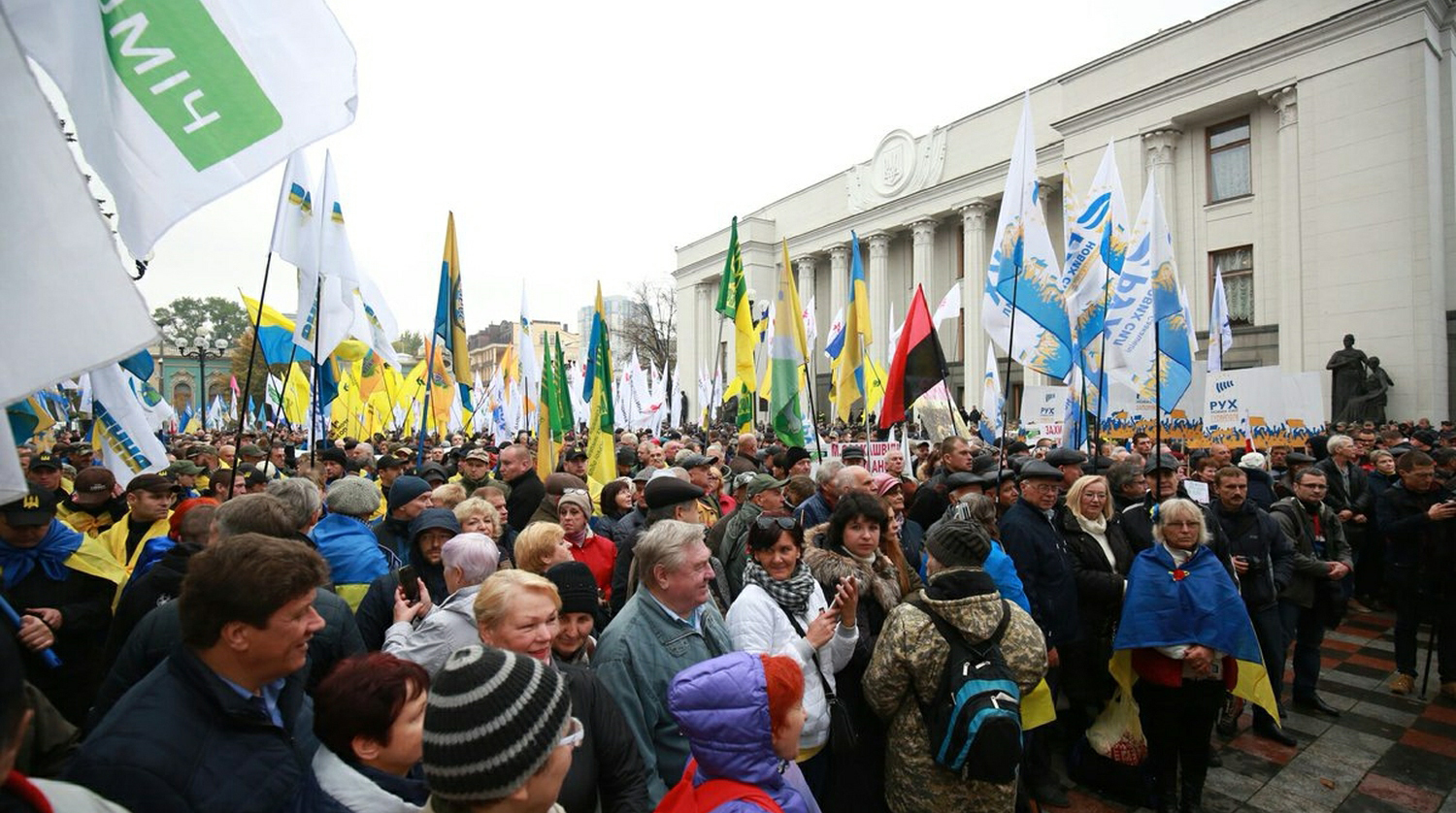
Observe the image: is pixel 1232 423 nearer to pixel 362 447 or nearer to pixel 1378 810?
pixel 1378 810

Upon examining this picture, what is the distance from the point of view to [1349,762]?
4.73 m

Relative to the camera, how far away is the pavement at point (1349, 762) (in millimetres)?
4246

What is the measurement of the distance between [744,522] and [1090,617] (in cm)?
225

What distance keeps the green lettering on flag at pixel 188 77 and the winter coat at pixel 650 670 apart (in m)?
2.00

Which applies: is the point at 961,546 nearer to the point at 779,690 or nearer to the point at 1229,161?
the point at 779,690

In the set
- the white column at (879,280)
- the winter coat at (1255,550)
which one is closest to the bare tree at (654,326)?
the white column at (879,280)

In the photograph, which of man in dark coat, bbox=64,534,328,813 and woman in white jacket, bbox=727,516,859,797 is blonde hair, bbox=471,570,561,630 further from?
woman in white jacket, bbox=727,516,859,797

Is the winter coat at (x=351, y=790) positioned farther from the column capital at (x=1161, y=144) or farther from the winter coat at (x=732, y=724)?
the column capital at (x=1161, y=144)

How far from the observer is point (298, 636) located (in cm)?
186

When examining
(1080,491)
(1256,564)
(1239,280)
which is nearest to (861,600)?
(1080,491)

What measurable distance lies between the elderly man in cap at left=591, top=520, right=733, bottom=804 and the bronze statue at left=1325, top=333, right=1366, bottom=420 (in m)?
23.1

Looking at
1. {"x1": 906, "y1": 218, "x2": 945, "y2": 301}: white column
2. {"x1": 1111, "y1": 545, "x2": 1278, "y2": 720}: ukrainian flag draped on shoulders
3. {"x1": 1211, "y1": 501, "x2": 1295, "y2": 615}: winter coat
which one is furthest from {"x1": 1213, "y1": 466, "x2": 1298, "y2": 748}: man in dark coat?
{"x1": 906, "y1": 218, "x2": 945, "y2": 301}: white column

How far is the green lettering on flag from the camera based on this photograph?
2.12 meters

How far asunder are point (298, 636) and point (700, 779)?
44.2 inches
